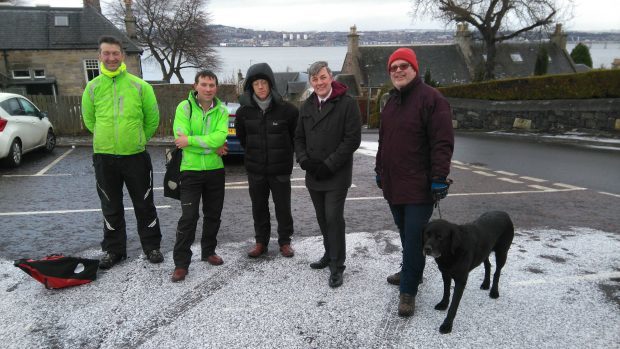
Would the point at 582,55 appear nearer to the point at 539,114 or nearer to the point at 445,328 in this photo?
the point at 539,114

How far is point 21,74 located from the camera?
31391 mm

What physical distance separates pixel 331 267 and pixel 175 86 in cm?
3154

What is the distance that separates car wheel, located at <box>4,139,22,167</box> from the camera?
9.38 m

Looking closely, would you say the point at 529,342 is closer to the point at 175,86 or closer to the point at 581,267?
the point at 581,267

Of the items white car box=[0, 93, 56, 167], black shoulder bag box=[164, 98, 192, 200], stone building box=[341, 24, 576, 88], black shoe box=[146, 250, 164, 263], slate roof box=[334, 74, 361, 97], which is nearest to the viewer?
black shoulder bag box=[164, 98, 192, 200]

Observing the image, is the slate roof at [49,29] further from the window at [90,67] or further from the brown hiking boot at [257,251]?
the brown hiking boot at [257,251]

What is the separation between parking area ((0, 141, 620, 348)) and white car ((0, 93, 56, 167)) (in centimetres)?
336

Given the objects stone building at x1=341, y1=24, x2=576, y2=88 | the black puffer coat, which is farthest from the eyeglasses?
stone building at x1=341, y1=24, x2=576, y2=88

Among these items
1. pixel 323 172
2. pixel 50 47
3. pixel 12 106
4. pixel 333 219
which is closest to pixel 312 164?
pixel 323 172

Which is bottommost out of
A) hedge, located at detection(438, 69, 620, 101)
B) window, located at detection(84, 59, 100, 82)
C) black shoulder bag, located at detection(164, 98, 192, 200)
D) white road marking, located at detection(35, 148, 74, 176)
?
white road marking, located at detection(35, 148, 74, 176)

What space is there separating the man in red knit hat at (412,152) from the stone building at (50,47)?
103ft

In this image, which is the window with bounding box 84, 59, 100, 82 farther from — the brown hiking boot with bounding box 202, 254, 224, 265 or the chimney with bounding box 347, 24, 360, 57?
the chimney with bounding box 347, 24, 360, 57

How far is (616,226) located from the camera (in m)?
6.07

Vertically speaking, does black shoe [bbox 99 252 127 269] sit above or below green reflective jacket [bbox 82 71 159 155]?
below
